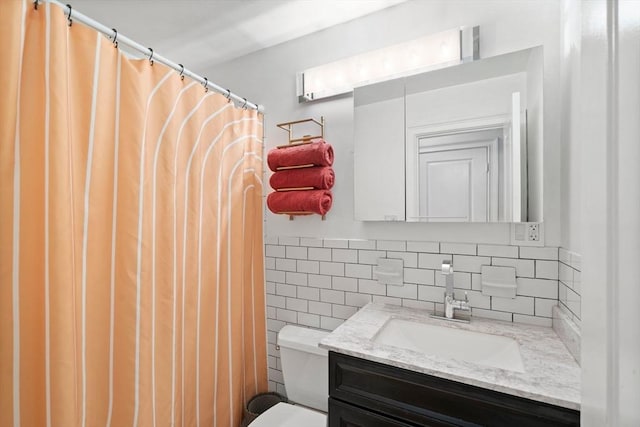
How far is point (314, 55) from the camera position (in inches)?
68.5

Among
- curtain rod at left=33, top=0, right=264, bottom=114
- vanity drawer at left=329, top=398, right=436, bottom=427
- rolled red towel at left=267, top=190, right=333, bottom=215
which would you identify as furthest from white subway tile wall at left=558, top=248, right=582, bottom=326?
curtain rod at left=33, top=0, right=264, bottom=114

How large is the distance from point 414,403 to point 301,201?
1.00m

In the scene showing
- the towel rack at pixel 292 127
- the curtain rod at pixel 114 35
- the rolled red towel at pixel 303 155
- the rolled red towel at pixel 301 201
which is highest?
the curtain rod at pixel 114 35

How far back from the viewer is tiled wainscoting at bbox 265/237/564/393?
4.13 ft

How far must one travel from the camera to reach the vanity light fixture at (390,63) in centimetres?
136

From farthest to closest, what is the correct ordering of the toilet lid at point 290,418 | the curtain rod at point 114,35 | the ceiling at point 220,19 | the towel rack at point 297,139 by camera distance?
1. the towel rack at point 297,139
2. the ceiling at point 220,19
3. the toilet lid at point 290,418
4. the curtain rod at point 114,35

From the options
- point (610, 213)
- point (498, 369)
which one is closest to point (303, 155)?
point (498, 369)

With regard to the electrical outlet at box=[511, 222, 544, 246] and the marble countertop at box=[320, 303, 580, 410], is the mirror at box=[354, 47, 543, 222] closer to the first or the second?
the electrical outlet at box=[511, 222, 544, 246]

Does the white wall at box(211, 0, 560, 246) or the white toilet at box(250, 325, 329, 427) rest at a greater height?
the white wall at box(211, 0, 560, 246)

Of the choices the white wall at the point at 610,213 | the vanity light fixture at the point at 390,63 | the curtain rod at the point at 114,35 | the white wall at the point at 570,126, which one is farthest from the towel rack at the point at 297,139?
the white wall at the point at 610,213

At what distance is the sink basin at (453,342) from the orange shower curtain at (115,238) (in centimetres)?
86

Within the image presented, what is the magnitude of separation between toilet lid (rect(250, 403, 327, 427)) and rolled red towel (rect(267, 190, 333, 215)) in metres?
0.95

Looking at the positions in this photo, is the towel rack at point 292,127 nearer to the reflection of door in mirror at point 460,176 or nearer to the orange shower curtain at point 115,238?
the orange shower curtain at point 115,238

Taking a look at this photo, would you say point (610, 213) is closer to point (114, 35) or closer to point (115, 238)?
point (115, 238)
